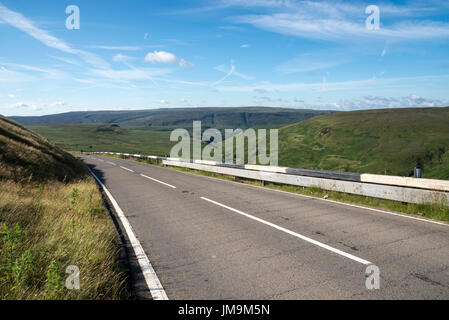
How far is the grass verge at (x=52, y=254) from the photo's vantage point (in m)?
3.60

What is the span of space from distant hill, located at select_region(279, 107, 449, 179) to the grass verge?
128 ft

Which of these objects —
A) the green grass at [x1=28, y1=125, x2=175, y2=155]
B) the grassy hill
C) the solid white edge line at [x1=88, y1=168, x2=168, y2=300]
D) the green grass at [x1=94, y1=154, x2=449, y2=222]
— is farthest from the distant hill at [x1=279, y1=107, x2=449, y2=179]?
the grassy hill

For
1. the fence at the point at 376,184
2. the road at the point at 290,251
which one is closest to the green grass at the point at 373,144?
the fence at the point at 376,184

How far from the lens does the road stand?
3.98m

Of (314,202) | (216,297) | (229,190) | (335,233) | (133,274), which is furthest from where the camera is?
(229,190)

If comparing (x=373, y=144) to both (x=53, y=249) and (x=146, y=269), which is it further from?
(x=53, y=249)

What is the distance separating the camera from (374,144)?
159 feet

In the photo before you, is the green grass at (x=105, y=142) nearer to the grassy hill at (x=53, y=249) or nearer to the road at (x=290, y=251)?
the grassy hill at (x=53, y=249)

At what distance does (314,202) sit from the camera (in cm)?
1003

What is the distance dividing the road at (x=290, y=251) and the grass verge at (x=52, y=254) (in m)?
0.79

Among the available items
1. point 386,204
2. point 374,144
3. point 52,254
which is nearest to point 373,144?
point 374,144
